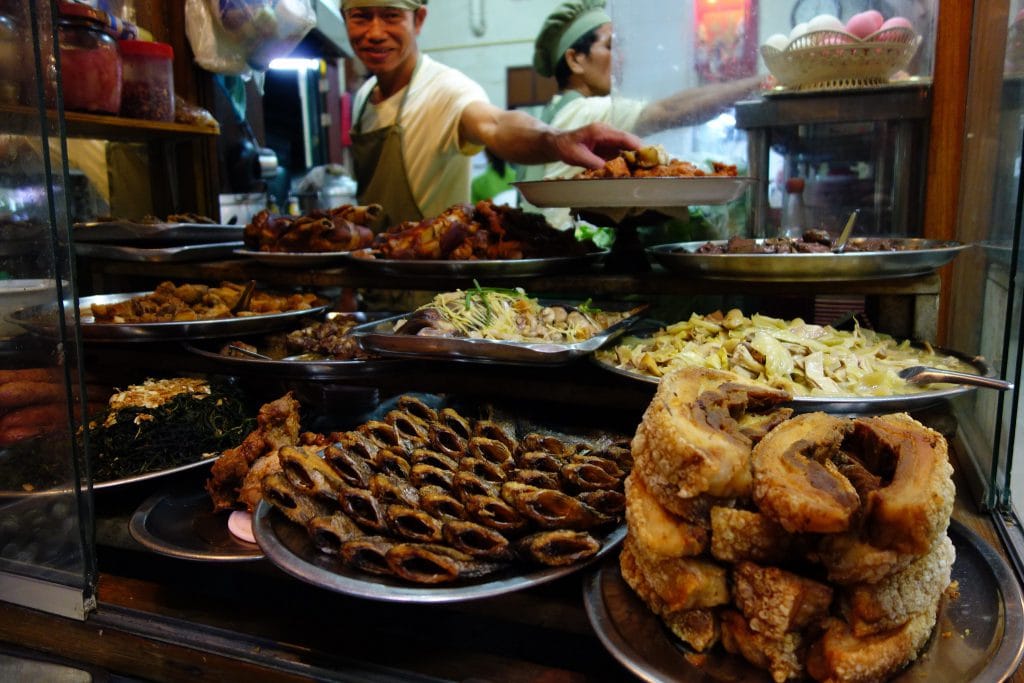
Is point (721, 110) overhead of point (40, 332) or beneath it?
overhead

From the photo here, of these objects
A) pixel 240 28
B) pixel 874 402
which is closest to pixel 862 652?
pixel 874 402

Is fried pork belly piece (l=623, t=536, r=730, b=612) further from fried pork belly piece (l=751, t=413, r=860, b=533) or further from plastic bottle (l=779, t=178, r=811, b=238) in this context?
plastic bottle (l=779, t=178, r=811, b=238)

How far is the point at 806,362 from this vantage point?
6.63 feet

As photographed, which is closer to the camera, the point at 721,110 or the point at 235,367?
the point at 235,367

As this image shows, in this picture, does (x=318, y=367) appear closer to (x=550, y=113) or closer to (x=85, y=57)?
(x=85, y=57)

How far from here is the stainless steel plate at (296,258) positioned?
2943 millimetres

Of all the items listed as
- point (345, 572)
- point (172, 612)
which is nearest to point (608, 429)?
point (345, 572)

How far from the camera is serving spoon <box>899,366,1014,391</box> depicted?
168 cm

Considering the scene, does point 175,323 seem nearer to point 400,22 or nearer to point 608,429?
point 608,429

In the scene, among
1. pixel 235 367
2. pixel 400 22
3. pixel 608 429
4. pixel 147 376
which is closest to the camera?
pixel 608 429

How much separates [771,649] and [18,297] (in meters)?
1.88

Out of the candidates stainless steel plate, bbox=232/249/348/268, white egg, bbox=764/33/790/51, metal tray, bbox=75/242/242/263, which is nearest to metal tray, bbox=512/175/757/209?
stainless steel plate, bbox=232/249/348/268

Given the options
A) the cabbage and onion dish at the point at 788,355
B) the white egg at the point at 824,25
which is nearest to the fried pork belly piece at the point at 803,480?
the cabbage and onion dish at the point at 788,355

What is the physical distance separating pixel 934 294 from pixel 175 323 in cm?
260
